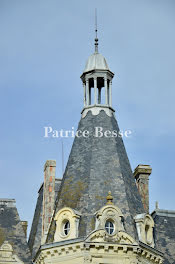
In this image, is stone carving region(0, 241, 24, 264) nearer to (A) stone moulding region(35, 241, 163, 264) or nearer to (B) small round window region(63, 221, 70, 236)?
(A) stone moulding region(35, 241, 163, 264)

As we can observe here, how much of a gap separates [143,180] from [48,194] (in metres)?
5.32

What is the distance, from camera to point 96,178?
32.0 metres

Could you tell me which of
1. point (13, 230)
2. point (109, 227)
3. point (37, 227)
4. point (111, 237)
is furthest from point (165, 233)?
point (13, 230)

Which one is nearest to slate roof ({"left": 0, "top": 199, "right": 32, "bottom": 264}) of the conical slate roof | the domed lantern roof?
the conical slate roof

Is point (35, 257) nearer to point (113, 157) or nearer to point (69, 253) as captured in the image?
point (69, 253)

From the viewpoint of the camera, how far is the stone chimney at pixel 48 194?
32094 mm

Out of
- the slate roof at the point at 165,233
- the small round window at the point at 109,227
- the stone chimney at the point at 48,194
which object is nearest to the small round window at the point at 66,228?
the stone chimney at the point at 48,194

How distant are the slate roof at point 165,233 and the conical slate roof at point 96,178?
275 cm

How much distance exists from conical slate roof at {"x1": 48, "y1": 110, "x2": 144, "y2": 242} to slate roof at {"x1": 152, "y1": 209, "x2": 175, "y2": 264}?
108 inches

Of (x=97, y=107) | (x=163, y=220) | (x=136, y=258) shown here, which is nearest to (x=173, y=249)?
(x=163, y=220)

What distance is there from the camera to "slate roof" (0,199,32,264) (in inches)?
1277

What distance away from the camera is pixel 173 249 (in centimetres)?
3406

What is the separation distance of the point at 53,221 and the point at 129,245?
3879 mm

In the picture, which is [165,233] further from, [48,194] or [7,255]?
[7,255]
